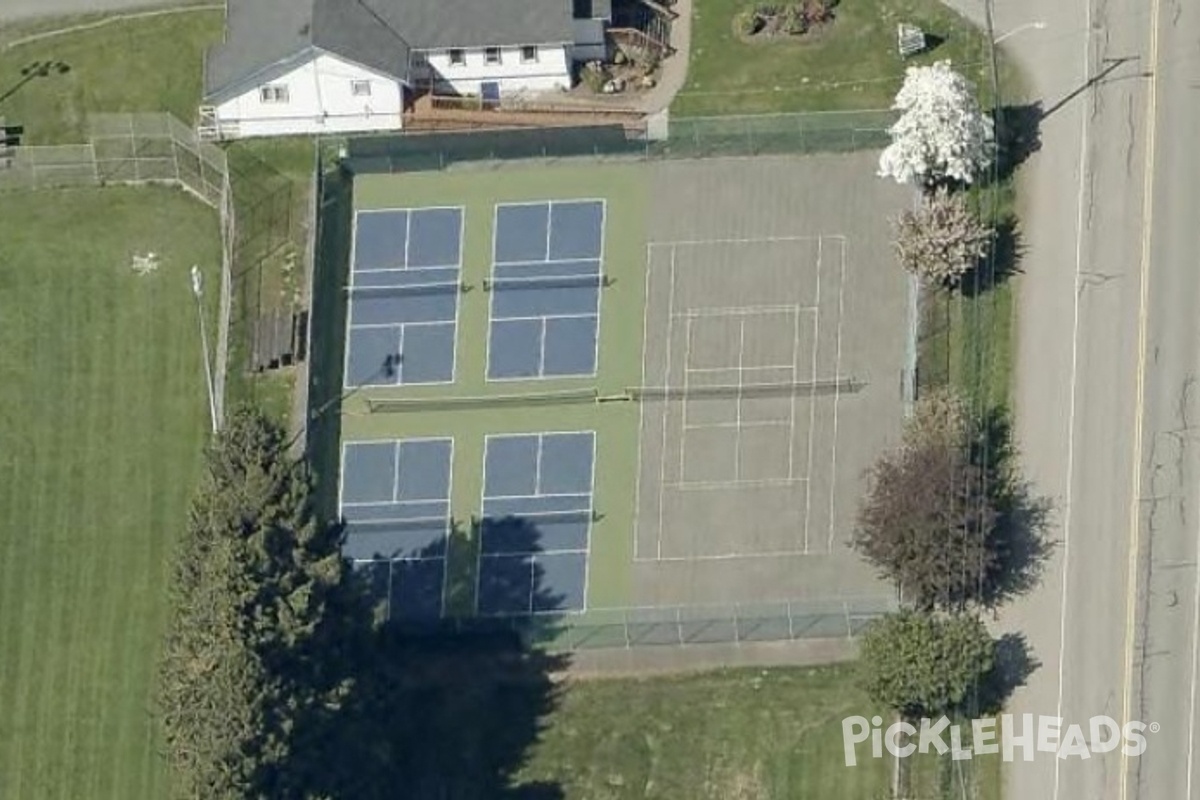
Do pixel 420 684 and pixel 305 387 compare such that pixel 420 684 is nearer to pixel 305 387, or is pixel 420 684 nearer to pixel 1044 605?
pixel 305 387

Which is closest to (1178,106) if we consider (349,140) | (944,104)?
(944,104)

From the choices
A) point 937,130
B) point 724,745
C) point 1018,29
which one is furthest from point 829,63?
point 724,745

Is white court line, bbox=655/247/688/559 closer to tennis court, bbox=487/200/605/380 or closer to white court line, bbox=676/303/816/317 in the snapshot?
white court line, bbox=676/303/816/317

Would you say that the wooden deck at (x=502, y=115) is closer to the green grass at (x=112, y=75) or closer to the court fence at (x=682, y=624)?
the green grass at (x=112, y=75)

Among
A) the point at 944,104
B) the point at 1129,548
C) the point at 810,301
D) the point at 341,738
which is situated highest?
the point at 944,104

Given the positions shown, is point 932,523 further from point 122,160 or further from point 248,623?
point 122,160

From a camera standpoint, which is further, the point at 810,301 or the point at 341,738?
the point at 810,301
